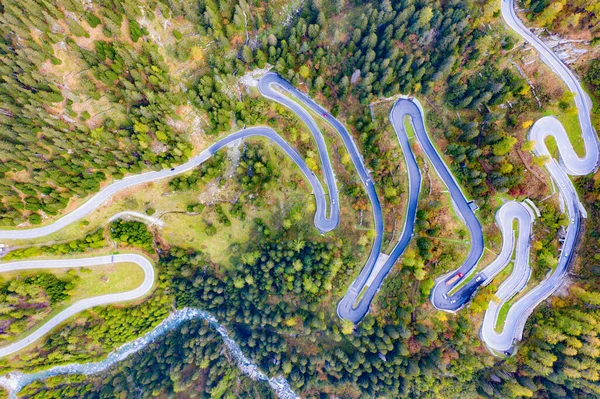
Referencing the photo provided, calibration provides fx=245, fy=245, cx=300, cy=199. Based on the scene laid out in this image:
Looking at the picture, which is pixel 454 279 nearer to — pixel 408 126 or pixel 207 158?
pixel 408 126

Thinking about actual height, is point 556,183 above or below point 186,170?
Answer: above

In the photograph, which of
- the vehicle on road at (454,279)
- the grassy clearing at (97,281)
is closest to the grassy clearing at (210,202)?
the grassy clearing at (97,281)

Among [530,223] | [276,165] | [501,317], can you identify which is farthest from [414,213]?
[276,165]

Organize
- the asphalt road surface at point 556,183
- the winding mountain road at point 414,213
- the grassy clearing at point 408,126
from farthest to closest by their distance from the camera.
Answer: the grassy clearing at point 408,126 < the winding mountain road at point 414,213 < the asphalt road surface at point 556,183

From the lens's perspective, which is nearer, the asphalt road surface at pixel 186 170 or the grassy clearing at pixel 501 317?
the grassy clearing at pixel 501 317

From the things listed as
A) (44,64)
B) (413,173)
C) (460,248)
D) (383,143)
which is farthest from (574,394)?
(44,64)

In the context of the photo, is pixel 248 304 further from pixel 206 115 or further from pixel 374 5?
pixel 374 5

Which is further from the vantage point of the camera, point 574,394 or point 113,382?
point 113,382

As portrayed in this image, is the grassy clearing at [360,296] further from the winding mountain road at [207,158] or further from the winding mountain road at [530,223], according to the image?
the winding mountain road at [530,223]
